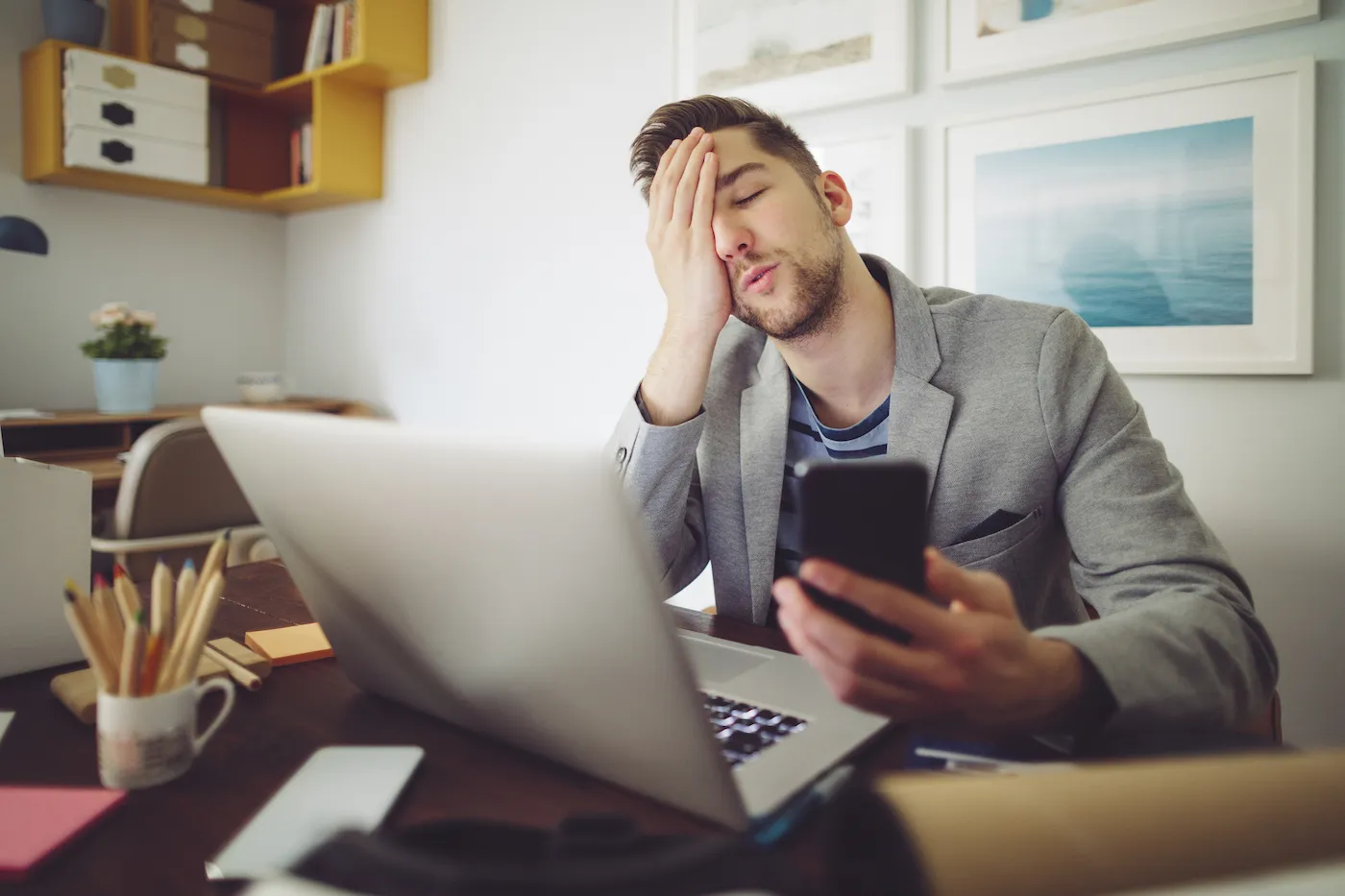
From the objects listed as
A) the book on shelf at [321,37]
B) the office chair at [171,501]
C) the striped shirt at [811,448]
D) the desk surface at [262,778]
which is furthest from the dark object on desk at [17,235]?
the striped shirt at [811,448]

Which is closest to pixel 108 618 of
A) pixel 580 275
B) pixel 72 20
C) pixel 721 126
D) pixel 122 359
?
pixel 721 126

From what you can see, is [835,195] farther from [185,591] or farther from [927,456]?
[185,591]

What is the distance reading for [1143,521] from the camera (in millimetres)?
888

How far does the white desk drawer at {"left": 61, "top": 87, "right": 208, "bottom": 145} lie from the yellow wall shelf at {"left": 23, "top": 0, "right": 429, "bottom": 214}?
0.08m

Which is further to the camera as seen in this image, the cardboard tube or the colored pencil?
the colored pencil

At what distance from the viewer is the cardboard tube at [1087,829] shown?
0.31 meters

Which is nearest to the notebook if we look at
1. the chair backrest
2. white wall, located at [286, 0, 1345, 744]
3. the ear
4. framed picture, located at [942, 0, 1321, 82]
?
white wall, located at [286, 0, 1345, 744]

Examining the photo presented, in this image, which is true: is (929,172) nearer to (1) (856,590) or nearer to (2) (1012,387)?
(2) (1012,387)

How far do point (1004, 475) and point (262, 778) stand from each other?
86 centimetres

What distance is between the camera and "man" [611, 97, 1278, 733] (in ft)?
1.92

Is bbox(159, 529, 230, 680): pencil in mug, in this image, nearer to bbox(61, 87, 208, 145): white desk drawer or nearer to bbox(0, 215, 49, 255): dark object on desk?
bbox(0, 215, 49, 255): dark object on desk

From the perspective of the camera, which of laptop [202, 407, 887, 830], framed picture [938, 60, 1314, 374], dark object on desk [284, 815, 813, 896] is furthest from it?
framed picture [938, 60, 1314, 374]

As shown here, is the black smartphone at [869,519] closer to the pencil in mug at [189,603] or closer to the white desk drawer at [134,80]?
the pencil in mug at [189,603]

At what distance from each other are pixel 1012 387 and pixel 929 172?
3.27 ft
